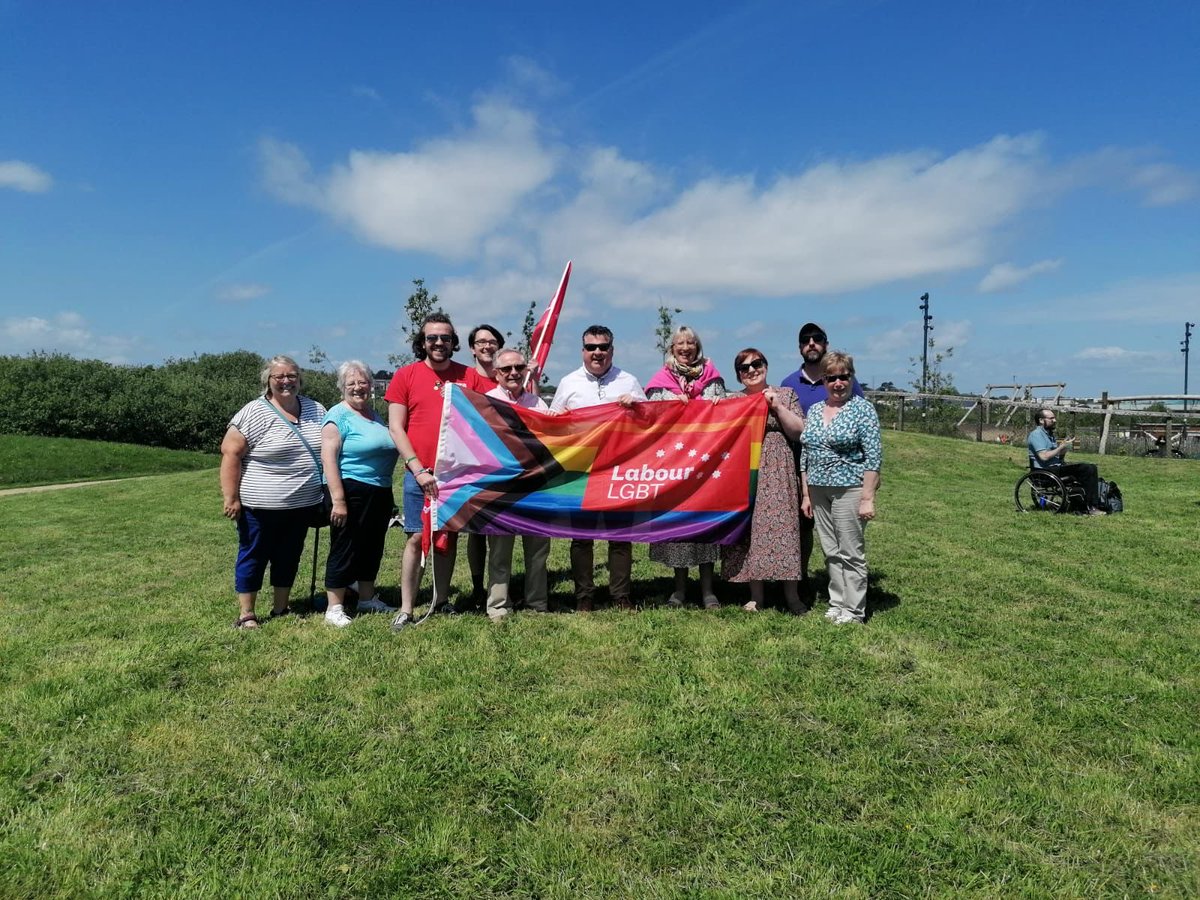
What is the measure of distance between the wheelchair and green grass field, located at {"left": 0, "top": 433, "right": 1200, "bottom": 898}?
218 inches

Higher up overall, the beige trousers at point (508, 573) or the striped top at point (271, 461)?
the striped top at point (271, 461)

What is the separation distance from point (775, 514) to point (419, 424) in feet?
8.76

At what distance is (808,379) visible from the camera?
18.4ft

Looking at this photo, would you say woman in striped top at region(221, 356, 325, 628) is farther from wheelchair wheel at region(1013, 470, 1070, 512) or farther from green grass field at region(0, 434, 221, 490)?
green grass field at region(0, 434, 221, 490)

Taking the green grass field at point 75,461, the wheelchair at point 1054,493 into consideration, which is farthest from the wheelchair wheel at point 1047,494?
the green grass field at point 75,461

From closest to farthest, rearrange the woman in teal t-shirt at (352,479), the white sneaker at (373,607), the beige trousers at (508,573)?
the woman in teal t-shirt at (352,479)
the beige trousers at (508,573)
the white sneaker at (373,607)

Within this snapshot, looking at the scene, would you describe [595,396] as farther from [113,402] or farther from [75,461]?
[113,402]

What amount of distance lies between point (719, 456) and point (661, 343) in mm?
21187

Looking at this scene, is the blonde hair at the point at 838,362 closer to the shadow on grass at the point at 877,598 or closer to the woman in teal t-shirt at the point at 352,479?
the shadow on grass at the point at 877,598

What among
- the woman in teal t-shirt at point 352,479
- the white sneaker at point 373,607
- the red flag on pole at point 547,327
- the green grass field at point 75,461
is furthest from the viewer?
the green grass field at point 75,461

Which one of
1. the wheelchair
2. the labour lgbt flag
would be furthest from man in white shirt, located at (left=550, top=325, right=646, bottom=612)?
the wheelchair

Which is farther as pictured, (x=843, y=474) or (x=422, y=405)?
(x=422, y=405)

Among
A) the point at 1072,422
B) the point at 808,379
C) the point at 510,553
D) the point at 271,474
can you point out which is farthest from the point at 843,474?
the point at 1072,422

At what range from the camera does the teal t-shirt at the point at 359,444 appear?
5168 millimetres
